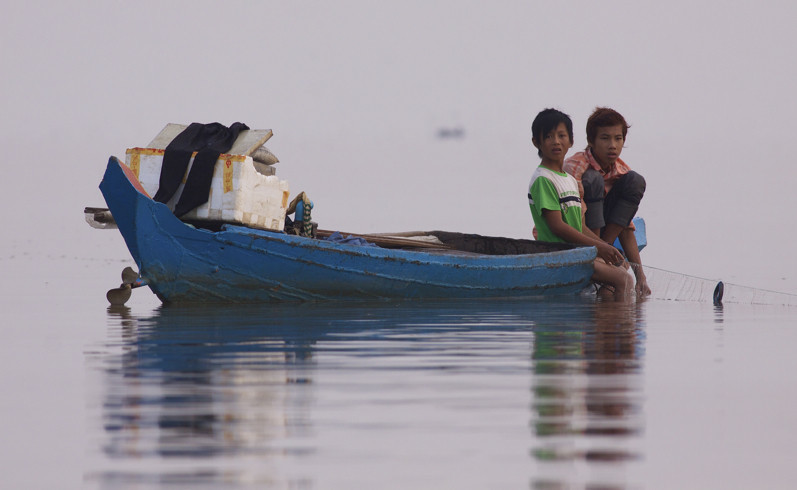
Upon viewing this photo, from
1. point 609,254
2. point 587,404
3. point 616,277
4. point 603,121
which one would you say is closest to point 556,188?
point 603,121

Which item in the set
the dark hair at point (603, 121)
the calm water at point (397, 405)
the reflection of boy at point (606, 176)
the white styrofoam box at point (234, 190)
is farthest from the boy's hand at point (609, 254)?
the white styrofoam box at point (234, 190)

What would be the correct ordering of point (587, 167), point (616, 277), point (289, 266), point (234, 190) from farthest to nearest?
point (616, 277), point (587, 167), point (289, 266), point (234, 190)

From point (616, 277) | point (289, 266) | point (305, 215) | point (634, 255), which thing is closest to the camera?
point (289, 266)

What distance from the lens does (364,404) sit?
412 cm

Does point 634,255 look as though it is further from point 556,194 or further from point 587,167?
point 556,194

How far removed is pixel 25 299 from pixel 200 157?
3.10 m

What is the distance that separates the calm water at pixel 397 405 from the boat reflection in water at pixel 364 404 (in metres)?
0.01

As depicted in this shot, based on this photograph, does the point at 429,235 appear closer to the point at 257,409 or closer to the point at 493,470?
the point at 257,409

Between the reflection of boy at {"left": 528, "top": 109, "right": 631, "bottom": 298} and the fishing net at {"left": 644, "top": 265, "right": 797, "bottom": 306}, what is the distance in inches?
34.2

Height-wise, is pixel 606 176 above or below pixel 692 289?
above

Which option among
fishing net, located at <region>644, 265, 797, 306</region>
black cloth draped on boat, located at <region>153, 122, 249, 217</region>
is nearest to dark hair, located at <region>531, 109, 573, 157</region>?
fishing net, located at <region>644, 265, 797, 306</region>

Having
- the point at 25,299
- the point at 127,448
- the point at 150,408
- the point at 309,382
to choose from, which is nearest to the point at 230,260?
the point at 25,299

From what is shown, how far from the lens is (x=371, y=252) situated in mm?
9375

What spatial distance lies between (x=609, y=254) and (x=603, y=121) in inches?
49.7
